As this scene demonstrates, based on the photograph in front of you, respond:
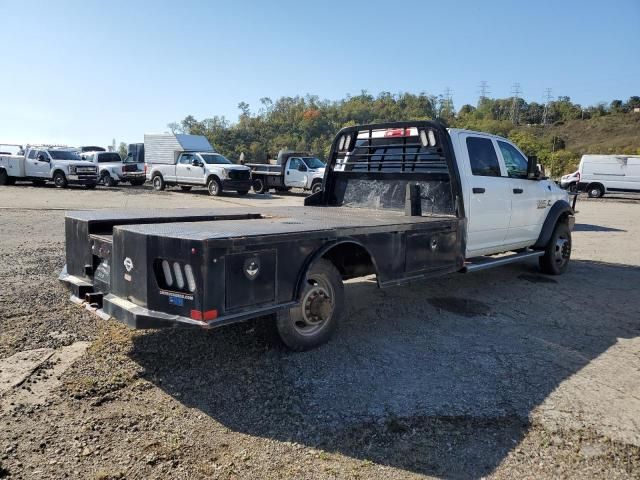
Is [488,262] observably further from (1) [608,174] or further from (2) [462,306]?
(1) [608,174]

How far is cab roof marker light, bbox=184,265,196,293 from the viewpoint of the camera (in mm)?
3250

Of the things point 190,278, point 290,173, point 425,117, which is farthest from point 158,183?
point 425,117

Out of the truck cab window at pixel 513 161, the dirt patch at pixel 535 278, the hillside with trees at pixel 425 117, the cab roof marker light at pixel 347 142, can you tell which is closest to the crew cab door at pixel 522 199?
the truck cab window at pixel 513 161

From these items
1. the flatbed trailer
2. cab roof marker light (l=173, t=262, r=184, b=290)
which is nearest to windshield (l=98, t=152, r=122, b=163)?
the flatbed trailer

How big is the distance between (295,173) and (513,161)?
18622 millimetres

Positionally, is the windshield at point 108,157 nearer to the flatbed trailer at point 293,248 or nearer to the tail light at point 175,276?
the flatbed trailer at point 293,248

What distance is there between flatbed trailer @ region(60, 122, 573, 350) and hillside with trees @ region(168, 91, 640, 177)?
6259 cm

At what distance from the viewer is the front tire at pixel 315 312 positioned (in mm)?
4066

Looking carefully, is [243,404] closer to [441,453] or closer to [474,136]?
[441,453]

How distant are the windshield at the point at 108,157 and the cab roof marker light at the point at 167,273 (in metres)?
27.3

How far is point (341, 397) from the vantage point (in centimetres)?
354

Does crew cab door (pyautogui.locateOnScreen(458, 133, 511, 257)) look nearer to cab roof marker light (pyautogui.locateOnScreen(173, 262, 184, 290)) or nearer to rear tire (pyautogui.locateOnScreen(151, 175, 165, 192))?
cab roof marker light (pyautogui.locateOnScreen(173, 262, 184, 290))

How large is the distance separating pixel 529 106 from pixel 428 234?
144m

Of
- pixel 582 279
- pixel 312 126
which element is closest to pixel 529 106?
pixel 312 126
